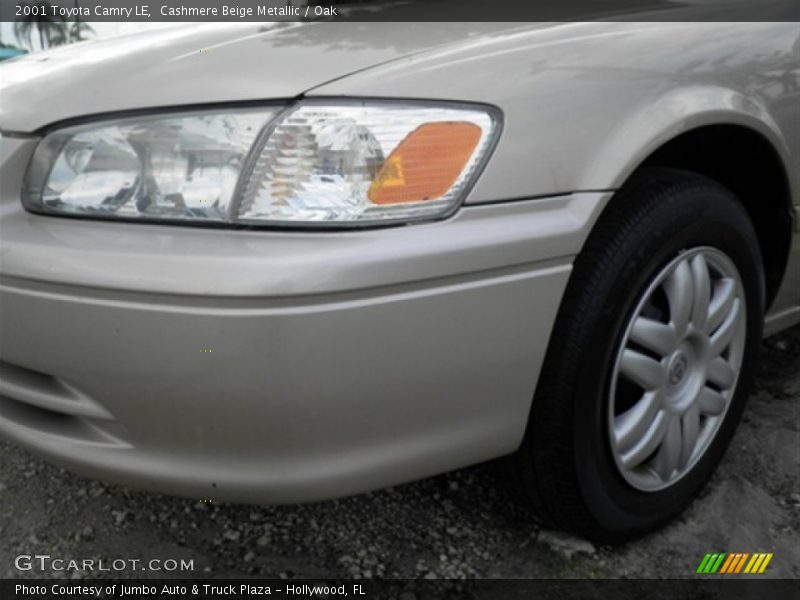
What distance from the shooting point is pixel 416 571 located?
5.64 ft

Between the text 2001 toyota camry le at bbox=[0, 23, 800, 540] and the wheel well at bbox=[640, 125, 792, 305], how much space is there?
0.14 meters

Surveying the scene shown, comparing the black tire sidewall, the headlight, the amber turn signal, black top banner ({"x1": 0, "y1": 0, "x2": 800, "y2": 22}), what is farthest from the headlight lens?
the black tire sidewall

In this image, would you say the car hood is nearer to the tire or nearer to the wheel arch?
the wheel arch

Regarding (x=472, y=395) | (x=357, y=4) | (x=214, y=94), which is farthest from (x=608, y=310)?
(x=357, y=4)

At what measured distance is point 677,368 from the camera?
1772 millimetres

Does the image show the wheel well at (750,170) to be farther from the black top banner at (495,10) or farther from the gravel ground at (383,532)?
the gravel ground at (383,532)

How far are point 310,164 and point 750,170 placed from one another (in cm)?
123

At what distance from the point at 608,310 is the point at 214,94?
33.5 inches

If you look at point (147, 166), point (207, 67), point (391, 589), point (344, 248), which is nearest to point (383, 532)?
point (391, 589)

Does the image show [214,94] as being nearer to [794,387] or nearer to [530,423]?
[530,423]

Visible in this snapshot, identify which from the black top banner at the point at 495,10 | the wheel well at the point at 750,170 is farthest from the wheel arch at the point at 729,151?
the black top banner at the point at 495,10

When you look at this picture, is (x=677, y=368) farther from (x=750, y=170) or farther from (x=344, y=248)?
(x=344, y=248)

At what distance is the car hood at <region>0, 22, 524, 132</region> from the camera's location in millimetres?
1372

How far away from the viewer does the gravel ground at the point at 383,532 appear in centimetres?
174
